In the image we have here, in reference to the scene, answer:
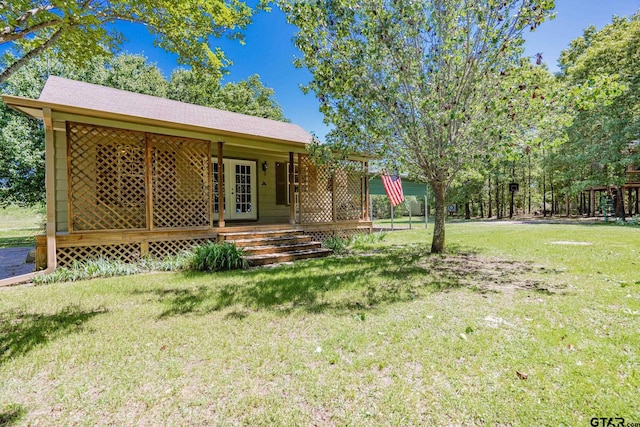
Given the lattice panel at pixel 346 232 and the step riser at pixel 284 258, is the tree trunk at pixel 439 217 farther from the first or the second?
the lattice panel at pixel 346 232

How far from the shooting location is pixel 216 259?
6535 mm

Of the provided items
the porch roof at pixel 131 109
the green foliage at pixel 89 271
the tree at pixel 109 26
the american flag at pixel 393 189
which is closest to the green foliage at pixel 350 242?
the american flag at pixel 393 189

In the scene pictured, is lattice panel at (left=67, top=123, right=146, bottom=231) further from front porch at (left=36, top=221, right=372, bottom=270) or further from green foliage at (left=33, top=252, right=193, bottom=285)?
green foliage at (left=33, top=252, right=193, bottom=285)

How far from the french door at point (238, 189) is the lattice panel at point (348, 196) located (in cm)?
284

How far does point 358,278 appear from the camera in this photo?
217 inches

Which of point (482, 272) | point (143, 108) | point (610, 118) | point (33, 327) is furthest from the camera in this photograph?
point (610, 118)

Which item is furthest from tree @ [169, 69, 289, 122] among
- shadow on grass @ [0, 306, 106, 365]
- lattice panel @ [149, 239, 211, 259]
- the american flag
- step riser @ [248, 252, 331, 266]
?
shadow on grass @ [0, 306, 106, 365]

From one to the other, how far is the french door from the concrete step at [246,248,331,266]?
9.39ft

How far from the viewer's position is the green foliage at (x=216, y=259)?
654 cm

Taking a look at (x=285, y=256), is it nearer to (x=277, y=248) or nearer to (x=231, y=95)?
(x=277, y=248)

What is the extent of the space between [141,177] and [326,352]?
6.70 metres

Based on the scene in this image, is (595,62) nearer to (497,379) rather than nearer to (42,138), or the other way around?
(497,379)

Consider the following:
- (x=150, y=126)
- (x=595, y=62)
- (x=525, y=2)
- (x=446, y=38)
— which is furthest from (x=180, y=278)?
(x=595, y=62)

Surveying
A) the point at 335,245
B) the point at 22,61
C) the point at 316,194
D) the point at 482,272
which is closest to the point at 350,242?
the point at 335,245
